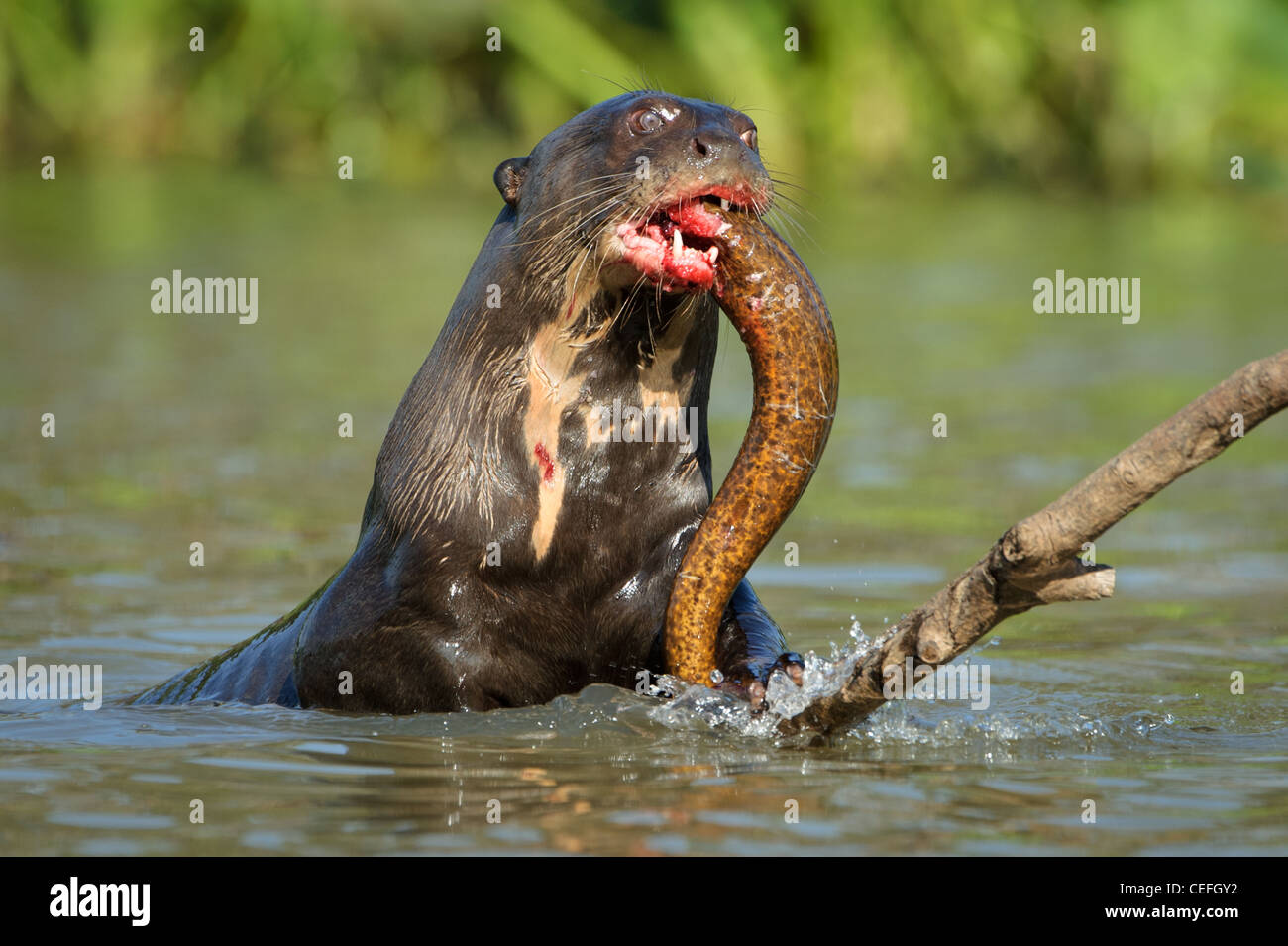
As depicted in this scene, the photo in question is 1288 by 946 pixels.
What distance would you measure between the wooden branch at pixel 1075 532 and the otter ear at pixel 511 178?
5.86 ft

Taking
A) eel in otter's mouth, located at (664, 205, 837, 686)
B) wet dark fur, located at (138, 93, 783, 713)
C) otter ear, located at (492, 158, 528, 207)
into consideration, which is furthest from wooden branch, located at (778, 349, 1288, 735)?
otter ear, located at (492, 158, 528, 207)

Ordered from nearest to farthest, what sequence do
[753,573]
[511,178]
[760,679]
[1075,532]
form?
[1075,532] → [760,679] → [511,178] → [753,573]

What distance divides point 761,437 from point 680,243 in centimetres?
55

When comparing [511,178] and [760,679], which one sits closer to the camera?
[760,679]

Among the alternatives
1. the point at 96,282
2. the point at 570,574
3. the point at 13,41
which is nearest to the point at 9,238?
the point at 96,282

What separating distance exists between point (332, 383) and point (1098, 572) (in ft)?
32.0

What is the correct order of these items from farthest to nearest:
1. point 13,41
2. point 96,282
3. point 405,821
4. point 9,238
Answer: point 13,41
point 9,238
point 96,282
point 405,821

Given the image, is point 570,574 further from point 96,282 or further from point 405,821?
point 96,282

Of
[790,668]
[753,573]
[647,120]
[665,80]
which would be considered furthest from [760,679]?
[665,80]

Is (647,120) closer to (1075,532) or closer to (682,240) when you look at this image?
(682,240)

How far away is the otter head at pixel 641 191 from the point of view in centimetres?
541

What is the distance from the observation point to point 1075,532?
4.38 meters

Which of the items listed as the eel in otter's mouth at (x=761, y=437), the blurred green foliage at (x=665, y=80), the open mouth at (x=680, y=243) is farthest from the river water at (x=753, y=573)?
the blurred green foliage at (x=665, y=80)

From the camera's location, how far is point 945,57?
76.0 feet
